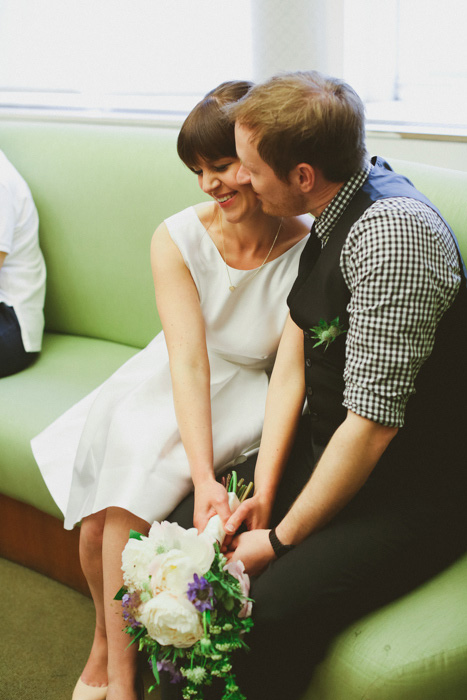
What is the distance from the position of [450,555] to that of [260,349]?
2.14 ft

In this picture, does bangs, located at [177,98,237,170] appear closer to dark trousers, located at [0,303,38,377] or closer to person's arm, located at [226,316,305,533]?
person's arm, located at [226,316,305,533]

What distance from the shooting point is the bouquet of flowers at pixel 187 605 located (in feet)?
3.70

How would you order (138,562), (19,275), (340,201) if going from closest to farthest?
(138,562) < (340,201) < (19,275)

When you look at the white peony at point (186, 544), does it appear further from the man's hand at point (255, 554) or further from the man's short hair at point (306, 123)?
the man's short hair at point (306, 123)

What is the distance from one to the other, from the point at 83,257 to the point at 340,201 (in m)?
1.40

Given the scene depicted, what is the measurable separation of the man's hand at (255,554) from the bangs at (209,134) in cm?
80

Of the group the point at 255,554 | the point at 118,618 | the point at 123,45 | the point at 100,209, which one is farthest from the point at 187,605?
the point at 123,45

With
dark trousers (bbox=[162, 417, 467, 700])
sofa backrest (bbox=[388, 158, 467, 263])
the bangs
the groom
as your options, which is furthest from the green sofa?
dark trousers (bbox=[162, 417, 467, 700])

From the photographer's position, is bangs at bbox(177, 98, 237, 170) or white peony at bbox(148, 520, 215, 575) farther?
bangs at bbox(177, 98, 237, 170)

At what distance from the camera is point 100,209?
7.97 ft

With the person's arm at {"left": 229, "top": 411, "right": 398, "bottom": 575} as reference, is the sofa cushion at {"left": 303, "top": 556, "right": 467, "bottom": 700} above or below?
below

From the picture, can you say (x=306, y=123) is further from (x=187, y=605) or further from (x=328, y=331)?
(x=187, y=605)

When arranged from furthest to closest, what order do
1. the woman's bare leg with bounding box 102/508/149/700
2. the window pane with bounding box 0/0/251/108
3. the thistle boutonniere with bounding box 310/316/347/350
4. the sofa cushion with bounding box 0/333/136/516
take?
the window pane with bounding box 0/0/251/108 < the sofa cushion with bounding box 0/333/136/516 < the woman's bare leg with bounding box 102/508/149/700 < the thistle boutonniere with bounding box 310/316/347/350

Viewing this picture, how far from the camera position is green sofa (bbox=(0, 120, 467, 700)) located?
Answer: 6.70 feet
